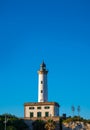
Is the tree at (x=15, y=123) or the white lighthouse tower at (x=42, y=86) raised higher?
the white lighthouse tower at (x=42, y=86)

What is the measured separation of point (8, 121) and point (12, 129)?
492 cm

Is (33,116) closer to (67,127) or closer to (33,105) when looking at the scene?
(33,105)

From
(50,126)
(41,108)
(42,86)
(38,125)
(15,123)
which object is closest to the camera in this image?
(15,123)

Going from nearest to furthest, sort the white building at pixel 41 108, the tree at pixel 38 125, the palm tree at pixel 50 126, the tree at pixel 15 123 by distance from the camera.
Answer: the tree at pixel 15 123
the palm tree at pixel 50 126
the tree at pixel 38 125
the white building at pixel 41 108

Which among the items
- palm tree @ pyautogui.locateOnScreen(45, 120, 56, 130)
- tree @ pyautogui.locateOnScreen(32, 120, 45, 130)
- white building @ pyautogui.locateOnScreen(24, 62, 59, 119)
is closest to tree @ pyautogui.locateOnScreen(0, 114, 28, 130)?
tree @ pyautogui.locateOnScreen(32, 120, 45, 130)

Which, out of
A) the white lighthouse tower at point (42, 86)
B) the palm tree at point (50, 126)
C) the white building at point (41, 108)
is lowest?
the palm tree at point (50, 126)

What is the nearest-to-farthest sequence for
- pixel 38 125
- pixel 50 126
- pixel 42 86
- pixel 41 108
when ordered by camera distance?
pixel 50 126, pixel 38 125, pixel 41 108, pixel 42 86

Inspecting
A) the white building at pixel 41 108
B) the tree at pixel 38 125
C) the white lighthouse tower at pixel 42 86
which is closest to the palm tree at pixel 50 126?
the tree at pixel 38 125

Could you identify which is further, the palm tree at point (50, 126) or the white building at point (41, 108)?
the white building at point (41, 108)

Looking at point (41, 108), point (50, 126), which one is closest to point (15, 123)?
point (50, 126)

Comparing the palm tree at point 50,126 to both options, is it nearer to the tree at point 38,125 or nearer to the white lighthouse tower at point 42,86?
the tree at point 38,125

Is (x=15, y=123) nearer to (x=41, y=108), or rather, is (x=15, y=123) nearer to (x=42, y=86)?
(x=41, y=108)

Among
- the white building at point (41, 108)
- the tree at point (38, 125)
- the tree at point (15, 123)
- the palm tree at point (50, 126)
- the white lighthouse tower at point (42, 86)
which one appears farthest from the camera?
the white lighthouse tower at point (42, 86)

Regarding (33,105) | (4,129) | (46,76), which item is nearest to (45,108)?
(33,105)
